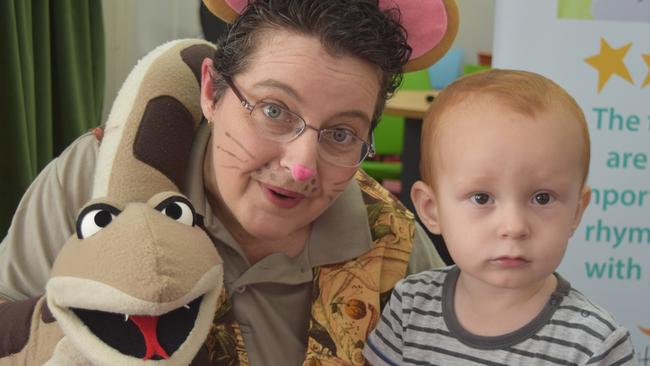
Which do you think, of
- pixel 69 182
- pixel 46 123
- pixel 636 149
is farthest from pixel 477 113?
pixel 46 123

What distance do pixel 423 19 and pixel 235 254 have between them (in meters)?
0.54

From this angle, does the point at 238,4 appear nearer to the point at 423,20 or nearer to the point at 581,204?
the point at 423,20

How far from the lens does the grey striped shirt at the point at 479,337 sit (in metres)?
1.03

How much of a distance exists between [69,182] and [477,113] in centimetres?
74

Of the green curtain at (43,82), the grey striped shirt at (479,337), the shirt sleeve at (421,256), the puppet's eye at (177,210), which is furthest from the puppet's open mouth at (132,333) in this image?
the green curtain at (43,82)

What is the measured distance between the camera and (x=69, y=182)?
1.32 metres

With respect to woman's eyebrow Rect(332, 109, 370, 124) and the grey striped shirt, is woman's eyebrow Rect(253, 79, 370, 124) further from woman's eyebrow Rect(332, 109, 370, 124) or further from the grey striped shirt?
the grey striped shirt

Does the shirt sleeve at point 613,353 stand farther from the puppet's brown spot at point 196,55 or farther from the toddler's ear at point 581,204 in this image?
the puppet's brown spot at point 196,55

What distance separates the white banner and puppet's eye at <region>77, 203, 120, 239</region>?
5.18 ft

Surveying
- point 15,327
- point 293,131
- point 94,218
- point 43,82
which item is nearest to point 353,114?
point 293,131

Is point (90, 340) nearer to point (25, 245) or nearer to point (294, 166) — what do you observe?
point (294, 166)

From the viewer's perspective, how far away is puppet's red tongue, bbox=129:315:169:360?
80 centimetres

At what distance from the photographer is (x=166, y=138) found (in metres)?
1.21

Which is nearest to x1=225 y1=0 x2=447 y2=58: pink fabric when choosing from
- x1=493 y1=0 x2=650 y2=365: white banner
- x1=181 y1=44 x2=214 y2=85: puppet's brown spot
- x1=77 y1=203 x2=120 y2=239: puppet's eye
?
x1=181 y1=44 x2=214 y2=85: puppet's brown spot
